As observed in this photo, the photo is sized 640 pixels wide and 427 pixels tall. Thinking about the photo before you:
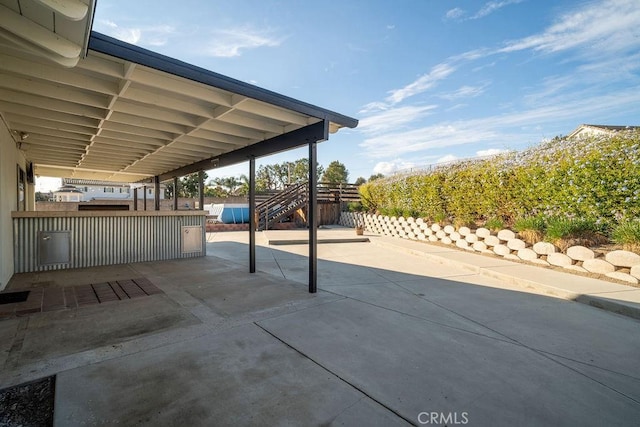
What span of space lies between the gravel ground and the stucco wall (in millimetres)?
3536

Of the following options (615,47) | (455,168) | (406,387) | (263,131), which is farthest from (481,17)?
(406,387)

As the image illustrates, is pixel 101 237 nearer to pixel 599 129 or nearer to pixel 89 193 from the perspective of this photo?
pixel 599 129

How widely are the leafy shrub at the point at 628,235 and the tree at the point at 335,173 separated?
129 ft

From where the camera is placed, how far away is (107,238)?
6.70m

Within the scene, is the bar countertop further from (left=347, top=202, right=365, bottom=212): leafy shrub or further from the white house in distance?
the white house in distance

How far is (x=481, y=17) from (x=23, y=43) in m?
9.64

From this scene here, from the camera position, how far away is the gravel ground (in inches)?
69.0

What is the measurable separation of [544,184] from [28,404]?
8.62 m

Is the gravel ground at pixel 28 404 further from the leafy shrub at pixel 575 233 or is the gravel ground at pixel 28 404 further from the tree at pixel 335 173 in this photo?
the tree at pixel 335 173

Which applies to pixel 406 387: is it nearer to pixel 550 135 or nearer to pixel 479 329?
pixel 479 329

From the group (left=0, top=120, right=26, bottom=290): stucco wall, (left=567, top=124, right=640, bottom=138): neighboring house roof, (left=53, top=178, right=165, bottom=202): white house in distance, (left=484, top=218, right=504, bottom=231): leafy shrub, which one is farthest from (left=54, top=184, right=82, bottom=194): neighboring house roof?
(left=567, top=124, right=640, bottom=138): neighboring house roof

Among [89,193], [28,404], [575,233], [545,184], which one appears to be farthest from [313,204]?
[89,193]

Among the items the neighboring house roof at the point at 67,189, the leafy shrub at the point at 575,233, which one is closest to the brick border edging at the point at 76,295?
the leafy shrub at the point at 575,233

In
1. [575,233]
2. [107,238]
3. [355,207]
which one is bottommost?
[107,238]
